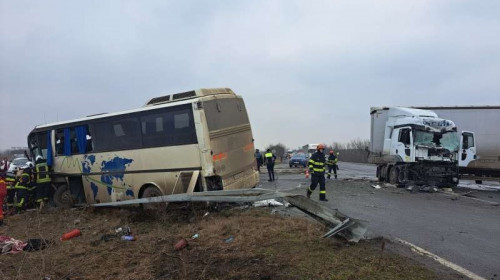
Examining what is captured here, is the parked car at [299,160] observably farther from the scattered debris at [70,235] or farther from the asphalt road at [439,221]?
the scattered debris at [70,235]

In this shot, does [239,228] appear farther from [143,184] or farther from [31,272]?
[143,184]

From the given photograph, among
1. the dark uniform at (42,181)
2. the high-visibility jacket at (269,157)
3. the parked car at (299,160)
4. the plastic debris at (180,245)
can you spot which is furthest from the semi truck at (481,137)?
the parked car at (299,160)

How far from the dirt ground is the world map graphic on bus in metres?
1.90

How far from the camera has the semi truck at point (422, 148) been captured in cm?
1586

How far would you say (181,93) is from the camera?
10188 mm

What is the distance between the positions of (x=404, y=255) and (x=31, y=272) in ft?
17.2

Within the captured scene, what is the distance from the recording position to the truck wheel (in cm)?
1706

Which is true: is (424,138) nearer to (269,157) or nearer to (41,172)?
(269,157)

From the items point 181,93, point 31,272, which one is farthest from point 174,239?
point 181,93

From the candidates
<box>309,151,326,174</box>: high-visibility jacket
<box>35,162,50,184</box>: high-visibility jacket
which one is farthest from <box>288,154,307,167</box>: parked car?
<box>35,162,50,184</box>: high-visibility jacket

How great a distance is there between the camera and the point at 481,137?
17688 mm

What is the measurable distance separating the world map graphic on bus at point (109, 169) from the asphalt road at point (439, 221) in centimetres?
582

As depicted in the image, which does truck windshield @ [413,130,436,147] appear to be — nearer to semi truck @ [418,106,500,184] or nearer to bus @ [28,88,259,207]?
semi truck @ [418,106,500,184]

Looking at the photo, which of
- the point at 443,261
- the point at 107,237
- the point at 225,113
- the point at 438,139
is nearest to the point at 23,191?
the point at 107,237
